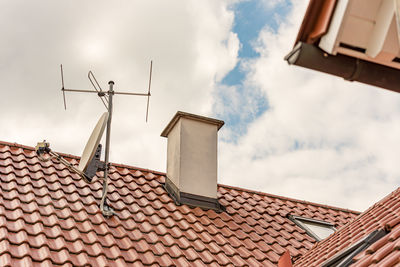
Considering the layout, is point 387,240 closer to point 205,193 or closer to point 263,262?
point 263,262

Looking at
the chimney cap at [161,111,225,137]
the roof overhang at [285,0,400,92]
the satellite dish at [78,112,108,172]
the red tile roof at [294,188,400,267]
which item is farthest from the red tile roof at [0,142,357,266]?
the roof overhang at [285,0,400,92]

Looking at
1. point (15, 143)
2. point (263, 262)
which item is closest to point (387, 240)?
point (263, 262)

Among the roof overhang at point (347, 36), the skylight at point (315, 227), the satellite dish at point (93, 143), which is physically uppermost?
the roof overhang at point (347, 36)

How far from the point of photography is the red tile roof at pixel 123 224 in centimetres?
564

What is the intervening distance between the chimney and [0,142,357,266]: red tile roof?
0.69 ft

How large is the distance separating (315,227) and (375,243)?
143 inches

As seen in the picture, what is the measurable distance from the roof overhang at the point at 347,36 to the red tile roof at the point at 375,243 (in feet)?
5.61

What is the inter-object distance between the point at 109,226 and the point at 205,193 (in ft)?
6.93

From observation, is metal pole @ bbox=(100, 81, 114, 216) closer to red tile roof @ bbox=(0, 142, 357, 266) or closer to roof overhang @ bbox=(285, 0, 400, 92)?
red tile roof @ bbox=(0, 142, 357, 266)

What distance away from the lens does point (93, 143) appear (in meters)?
6.88

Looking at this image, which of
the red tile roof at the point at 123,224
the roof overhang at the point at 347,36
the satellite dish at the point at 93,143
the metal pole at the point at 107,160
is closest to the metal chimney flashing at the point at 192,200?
the red tile roof at the point at 123,224

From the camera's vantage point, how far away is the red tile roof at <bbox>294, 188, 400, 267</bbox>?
4.29 meters

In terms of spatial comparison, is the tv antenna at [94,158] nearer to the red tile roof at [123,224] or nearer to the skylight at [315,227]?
the red tile roof at [123,224]

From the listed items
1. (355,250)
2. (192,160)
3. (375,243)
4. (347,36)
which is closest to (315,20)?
(347,36)
